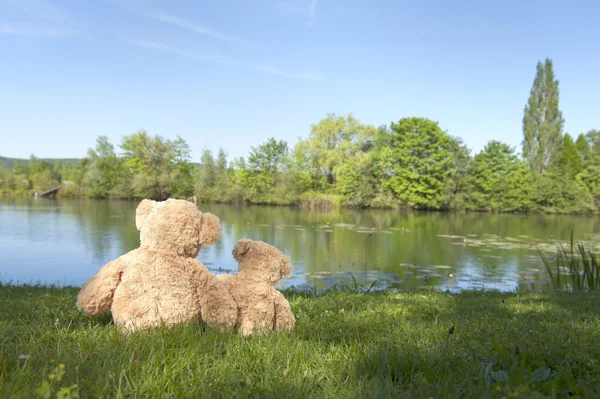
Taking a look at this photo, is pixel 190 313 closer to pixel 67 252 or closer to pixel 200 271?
pixel 200 271

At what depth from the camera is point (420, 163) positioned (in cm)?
4144

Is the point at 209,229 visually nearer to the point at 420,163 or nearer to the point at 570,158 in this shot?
the point at 420,163

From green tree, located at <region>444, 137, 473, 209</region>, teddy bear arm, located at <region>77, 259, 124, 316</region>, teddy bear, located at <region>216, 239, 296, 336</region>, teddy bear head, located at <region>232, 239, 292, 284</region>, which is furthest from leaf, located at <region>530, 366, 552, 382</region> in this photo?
green tree, located at <region>444, 137, 473, 209</region>

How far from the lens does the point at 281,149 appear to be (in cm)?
4862

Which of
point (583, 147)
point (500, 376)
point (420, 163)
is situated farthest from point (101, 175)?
point (583, 147)

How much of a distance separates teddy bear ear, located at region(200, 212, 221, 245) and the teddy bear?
0.18m

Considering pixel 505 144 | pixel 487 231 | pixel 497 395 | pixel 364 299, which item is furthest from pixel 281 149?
pixel 497 395

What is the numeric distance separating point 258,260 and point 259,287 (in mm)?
170

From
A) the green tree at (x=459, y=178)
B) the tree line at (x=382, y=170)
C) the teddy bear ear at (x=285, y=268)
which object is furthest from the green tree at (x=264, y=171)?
the teddy bear ear at (x=285, y=268)

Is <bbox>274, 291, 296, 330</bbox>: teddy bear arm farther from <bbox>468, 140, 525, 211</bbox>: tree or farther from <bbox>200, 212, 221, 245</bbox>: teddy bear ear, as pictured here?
<bbox>468, 140, 525, 211</bbox>: tree

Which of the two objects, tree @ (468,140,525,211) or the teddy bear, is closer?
the teddy bear

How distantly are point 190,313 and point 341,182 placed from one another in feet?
136

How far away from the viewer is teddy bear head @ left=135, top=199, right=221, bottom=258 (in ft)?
7.80

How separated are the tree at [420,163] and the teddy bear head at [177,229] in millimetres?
39494
